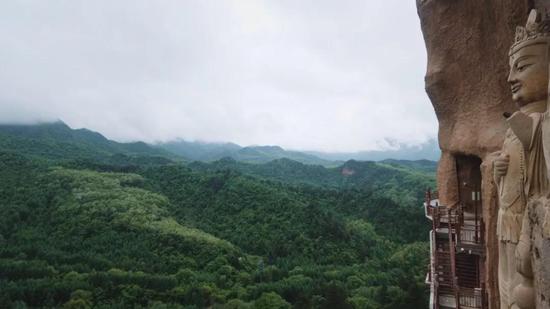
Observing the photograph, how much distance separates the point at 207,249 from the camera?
3881 centimetres

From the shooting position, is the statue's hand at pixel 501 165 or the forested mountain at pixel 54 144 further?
the forested mountain at pixel 54 144

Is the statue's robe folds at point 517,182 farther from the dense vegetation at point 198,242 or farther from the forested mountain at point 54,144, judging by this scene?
the forested mountain at point 54,144

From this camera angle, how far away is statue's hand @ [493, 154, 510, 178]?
189 inches

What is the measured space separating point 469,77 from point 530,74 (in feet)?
17.8

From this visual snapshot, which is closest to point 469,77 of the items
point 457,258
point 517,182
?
point 457,258

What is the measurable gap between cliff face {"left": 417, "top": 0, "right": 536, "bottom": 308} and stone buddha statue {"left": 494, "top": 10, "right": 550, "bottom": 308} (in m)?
2.15

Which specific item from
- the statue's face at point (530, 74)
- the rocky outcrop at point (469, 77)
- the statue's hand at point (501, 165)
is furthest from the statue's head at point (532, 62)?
the rocky outcrop at point (469, 77)

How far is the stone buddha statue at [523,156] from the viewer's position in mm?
4156

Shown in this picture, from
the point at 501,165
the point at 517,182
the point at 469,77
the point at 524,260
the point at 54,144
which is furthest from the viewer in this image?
the point at 54,144

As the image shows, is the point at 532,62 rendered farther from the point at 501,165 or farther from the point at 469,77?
the point at 469,77

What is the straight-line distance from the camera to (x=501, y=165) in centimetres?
486

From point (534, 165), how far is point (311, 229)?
138ft

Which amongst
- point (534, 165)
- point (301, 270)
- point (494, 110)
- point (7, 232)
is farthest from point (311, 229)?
point (534, 165)

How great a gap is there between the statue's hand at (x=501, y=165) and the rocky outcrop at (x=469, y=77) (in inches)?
78.8
